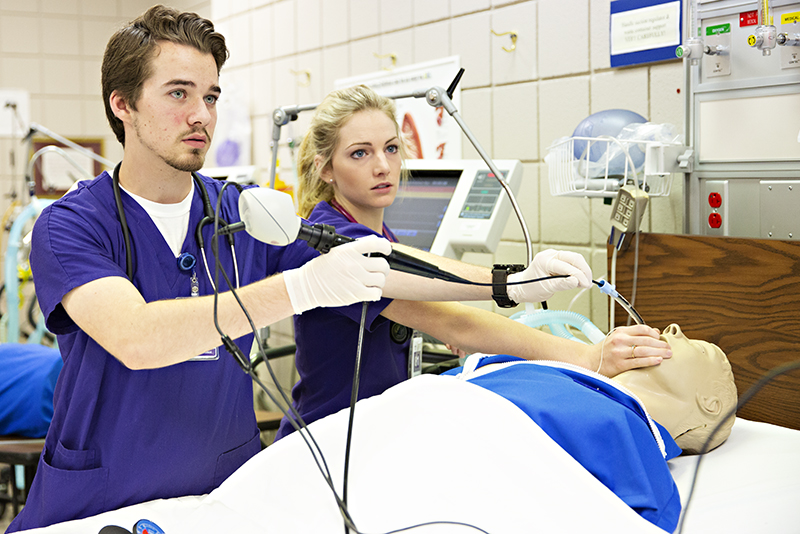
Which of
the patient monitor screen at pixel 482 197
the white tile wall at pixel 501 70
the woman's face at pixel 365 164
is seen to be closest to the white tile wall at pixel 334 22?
the white tile wall at pixel 501 70

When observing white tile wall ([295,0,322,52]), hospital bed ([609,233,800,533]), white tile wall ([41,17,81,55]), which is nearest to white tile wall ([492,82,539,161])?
hospital bed ([609,233,800,533])

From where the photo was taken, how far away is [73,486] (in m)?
1.19

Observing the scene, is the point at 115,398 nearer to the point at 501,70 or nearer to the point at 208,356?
the point at 208,356

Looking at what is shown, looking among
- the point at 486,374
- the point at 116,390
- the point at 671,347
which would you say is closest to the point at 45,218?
the point at 116,390

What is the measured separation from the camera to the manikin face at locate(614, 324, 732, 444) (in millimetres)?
1418

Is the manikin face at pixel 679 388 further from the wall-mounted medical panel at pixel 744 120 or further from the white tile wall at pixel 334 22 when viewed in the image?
the white tile wall at pixel 334 22

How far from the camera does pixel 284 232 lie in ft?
3.25

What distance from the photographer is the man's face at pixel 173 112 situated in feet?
4.20

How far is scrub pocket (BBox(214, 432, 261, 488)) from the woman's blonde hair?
0.64 meters

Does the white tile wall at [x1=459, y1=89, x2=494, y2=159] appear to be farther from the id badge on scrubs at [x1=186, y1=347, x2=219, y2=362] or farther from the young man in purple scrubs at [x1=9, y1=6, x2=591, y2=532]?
the id badge on scrubs at [x1=186, y1=347, x2=219, y2=362]

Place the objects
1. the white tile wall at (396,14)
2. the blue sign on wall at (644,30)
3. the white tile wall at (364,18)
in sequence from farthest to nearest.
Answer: the white tile wall at (364,18)
the white tile wall at (396,14)
the blue sign on wall at (644,30)

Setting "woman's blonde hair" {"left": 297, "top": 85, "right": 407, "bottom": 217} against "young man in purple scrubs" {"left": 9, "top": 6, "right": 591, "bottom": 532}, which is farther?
"woman's blonde hair" {"left": 297, "top": 85, "right": 407, "bottom": 217}

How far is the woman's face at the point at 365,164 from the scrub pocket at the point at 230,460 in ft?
2.01

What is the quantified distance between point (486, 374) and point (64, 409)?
824 mm
